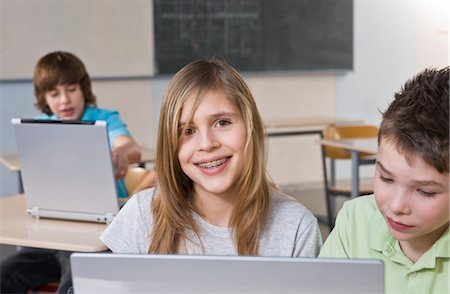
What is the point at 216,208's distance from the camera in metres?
1.68

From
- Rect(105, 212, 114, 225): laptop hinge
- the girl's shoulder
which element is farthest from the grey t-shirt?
Rect(105, 212, 114, 225): laptop hinge

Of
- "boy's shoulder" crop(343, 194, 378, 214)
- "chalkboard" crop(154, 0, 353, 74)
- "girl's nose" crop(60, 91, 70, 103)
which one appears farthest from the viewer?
"chalkboard" crop(154, 0, 353, 74)

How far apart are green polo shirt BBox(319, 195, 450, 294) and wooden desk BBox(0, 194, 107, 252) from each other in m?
1.00

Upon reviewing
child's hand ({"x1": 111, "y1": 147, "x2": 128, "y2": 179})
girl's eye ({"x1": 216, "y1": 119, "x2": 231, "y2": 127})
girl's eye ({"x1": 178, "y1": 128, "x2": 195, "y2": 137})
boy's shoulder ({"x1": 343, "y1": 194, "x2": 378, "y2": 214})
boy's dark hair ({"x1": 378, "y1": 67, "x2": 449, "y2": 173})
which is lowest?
child's hand ({"x1": 111, "y1": 147, "x2": 128, "y2": 179})

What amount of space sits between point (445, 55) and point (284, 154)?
1.61 meters

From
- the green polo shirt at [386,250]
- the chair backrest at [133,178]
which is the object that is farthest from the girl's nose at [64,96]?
the green polo shirt at [386,250]

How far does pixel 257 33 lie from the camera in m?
6.10

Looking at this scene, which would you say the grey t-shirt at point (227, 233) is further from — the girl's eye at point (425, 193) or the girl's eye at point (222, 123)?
the girl's eye at point (425, 193)

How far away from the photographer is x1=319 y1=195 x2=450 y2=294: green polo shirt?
1235mm

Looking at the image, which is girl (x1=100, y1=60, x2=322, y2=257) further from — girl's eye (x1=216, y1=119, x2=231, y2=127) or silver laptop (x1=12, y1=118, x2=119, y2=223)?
silver laptop (x1=12, y1=118, x2=119, y2=223)

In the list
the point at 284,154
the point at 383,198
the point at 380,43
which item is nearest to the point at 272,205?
the point at 383,198

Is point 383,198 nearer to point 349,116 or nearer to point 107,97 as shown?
point 107,97

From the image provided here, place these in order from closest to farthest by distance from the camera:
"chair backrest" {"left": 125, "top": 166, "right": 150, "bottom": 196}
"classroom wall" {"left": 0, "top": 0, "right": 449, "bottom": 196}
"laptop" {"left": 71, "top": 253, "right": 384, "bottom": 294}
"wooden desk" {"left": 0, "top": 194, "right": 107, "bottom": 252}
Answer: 1. "laptop" {"left": 71, "top": 253, "right": 384, "bottom": 294}
2. "wooden desk" {"left": 0, "top": 194, "right": 107, "bottom": 252}
3. "chair backrest" {"left": 125, "top": 166, "right": 150, "bottom": 196}
4. "classroom wall" {"left": 0, "top": 0, "right": 449, "bottom": 196}

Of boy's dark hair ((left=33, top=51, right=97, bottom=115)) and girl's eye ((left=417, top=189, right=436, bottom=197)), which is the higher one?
boy's dark hair ((left=33, top=51, right=97, bottom=115))
